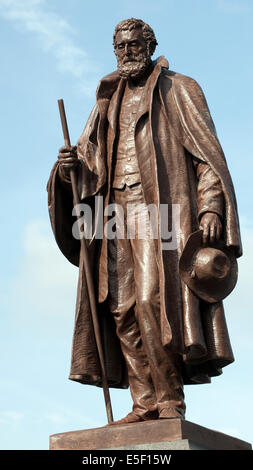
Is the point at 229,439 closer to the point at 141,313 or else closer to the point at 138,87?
the point at 141,313

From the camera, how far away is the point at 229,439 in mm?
10281

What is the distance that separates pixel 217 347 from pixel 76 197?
88.5 inches

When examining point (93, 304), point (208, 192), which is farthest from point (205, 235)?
point (93, 304)

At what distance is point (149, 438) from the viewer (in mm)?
9773

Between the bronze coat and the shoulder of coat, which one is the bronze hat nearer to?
the bronze coat

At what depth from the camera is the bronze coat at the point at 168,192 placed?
10438 mm

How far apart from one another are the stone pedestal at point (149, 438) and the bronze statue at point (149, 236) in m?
0.37

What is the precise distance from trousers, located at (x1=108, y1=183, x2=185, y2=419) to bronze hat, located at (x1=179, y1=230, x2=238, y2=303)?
1.16 feet

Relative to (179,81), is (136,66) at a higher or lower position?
higher

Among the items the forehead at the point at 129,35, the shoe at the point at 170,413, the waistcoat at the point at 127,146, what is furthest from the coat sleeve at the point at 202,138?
the shoe at the point at 170,413

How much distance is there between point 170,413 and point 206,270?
1457mm

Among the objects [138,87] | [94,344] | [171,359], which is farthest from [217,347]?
[138,87]

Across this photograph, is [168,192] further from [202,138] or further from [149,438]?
[149,438]

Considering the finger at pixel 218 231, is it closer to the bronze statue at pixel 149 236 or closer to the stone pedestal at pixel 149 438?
the bronze statue at pixel 149 236
